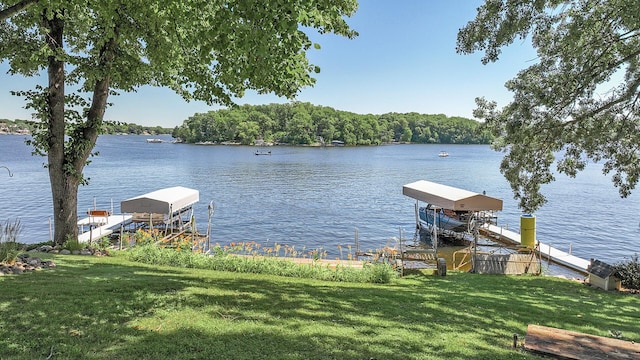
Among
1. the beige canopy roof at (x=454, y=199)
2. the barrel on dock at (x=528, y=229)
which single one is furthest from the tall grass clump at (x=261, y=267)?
the barrel on dock at (x=528, y=229)

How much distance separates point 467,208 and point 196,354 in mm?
15889

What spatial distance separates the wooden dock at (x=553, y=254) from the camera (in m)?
16.3

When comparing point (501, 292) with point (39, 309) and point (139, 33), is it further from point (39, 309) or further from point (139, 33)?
point (139, 33)

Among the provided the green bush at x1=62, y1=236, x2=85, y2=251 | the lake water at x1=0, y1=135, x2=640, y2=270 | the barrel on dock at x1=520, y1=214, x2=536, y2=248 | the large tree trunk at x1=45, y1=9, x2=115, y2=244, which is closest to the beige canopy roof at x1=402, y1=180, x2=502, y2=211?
the barrel on dock at x1=520, y1=214, x2=536, y2=248

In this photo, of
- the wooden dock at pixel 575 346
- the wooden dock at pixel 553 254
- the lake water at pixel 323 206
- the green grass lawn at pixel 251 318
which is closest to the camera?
the green grass lawn at pixel 251 318

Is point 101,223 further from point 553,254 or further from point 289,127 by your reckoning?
point 289,127

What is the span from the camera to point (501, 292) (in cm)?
944

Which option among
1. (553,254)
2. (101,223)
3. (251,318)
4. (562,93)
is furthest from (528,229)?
Result: (101,223)

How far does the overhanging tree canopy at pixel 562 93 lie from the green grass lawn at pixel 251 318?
511cm

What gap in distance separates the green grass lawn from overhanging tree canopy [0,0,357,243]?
12.1ft

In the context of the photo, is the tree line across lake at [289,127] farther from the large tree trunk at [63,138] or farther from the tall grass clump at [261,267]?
the tall grass clump at [261,267]

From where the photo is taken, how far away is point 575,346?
189 inches

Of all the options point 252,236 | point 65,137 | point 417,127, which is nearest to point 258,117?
point 417,127

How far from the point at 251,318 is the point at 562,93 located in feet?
32.9
